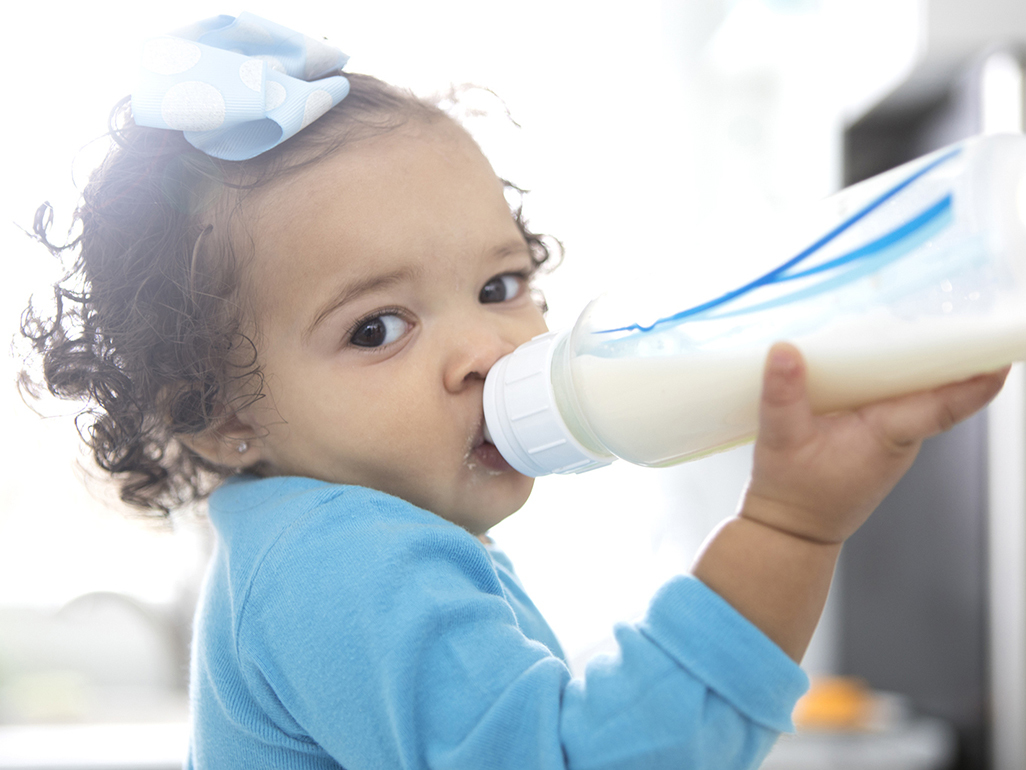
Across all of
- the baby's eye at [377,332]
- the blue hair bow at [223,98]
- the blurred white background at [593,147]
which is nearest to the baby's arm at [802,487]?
the baby's eye at [377,332]

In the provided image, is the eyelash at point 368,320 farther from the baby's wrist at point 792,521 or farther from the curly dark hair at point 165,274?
the baby's wrist at point 792,521

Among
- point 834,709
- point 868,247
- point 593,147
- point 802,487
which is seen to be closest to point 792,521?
point 802,487

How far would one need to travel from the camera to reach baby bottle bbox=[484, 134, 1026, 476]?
366 mm

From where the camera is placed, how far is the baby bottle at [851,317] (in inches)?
14.4

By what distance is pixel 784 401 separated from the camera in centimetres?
40

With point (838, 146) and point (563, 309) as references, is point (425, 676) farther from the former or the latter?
point (838, 146)

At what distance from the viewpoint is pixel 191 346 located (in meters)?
0.61

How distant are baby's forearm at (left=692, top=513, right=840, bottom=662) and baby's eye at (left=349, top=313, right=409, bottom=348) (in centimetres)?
25

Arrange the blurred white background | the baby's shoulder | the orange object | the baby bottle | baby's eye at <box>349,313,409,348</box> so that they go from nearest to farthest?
1. the baby bottle
2. the baby's shoulder
3. baby's eye at <box>349,313,409,348</box>
4. the orange object
5. the blurred white background

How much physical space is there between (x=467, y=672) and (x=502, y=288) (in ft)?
0.97

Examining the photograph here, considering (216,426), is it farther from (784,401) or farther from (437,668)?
(784,401)

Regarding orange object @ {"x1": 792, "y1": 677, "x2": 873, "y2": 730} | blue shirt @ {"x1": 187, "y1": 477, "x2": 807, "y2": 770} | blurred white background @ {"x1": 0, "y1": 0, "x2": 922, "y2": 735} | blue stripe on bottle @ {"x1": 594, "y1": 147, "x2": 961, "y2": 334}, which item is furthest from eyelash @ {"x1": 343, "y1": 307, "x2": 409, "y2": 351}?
orange object @ {"x1": 792, "y1": 677, "x2": 873, "y2": 730}

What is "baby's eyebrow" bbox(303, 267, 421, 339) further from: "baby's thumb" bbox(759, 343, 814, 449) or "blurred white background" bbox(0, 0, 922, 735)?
"blurred white background" bbox(0, 0, 922, 735)

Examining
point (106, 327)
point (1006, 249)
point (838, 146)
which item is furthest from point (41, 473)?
point (1006, 249)
